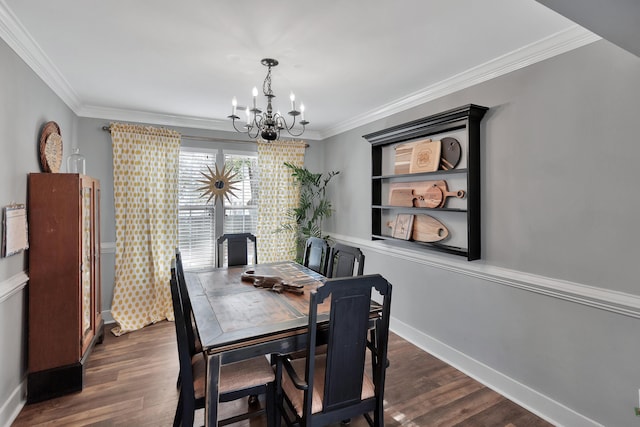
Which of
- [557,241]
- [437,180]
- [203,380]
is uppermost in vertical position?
[437,180]

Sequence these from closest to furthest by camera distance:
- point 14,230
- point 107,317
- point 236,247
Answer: point 14,230 < point 236,247 < point 107,317

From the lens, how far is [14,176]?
221 cm

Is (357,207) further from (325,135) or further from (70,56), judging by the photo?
(70,56)

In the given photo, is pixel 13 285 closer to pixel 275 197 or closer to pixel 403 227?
pixel 275 197

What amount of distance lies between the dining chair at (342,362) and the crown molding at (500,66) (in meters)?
1.97

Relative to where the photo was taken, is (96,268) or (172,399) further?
A: (96,268)

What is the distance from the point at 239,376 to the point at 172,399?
978mm

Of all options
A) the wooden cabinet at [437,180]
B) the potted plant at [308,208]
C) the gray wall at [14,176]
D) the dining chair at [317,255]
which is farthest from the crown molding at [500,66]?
the gray wall at [14,176]

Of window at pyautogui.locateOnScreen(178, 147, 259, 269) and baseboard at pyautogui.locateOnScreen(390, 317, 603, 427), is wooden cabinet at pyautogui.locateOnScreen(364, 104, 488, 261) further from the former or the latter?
window at pyautogui.locateOnScreen(178, 147, 259, 269)

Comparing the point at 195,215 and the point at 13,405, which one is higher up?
the point at 195,215

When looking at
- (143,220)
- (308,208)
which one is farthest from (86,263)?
(308,208)

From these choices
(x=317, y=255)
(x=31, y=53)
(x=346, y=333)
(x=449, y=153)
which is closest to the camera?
(x=346, y=333)

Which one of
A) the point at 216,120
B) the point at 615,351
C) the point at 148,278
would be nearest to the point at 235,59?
the point at 216,120

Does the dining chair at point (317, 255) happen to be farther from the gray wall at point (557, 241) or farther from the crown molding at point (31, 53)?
the crown molding at point (31, 53)
